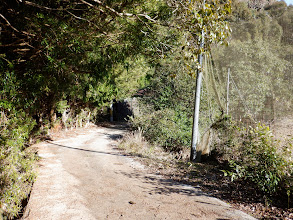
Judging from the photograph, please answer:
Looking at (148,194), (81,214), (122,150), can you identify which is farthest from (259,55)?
(81,214)

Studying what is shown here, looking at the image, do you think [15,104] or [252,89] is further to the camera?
[252,89]

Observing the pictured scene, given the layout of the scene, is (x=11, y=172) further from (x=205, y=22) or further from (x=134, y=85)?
(x=134, y=85)

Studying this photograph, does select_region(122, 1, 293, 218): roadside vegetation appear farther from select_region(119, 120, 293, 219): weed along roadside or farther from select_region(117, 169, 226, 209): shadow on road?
select_region(117, 169, 226, 209): shadow on road

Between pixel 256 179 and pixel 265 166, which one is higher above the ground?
pixel 265 166

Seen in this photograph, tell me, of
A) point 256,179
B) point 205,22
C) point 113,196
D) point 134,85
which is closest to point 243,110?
point 134,85

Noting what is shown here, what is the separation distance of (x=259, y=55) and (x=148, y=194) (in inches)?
752

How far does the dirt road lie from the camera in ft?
11.6

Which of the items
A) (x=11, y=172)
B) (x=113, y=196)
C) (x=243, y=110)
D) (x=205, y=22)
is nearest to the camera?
(x=11, y=172)

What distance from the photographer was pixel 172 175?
18.6ft

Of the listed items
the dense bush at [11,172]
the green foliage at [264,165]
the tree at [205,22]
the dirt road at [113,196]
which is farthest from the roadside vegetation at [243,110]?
the dense bush at [11,172]

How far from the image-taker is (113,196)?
169 inches

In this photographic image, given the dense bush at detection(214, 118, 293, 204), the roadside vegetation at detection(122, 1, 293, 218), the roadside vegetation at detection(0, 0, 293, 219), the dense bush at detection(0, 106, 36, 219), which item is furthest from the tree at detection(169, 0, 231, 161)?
the dense bush at detection(0, 106, 36, 219)

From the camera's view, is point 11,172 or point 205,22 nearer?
point 11,172

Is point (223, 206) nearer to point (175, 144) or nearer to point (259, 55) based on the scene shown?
point (175, 144)
